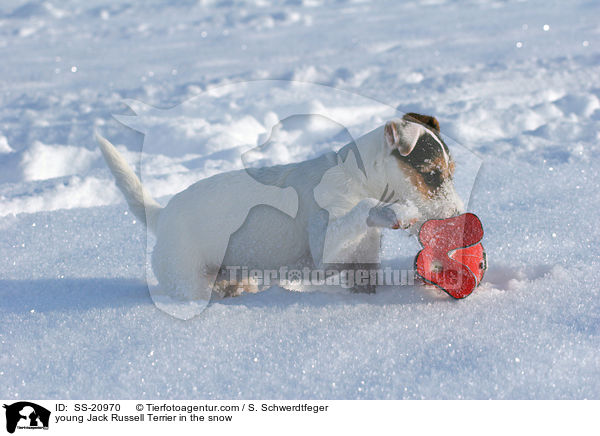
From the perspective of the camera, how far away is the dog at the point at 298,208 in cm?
154

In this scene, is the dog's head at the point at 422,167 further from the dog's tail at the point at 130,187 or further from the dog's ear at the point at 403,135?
the dog's tail at the point at 130,187

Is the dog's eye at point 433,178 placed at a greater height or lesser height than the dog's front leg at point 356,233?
greater

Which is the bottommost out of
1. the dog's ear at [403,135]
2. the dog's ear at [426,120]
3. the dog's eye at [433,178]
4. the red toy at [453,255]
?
the red toy at [453,255]

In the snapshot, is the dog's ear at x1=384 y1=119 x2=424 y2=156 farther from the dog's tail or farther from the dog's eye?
the dog's tail

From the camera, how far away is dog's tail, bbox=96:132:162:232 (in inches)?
73.6

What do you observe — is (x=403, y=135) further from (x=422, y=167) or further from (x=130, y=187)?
(x=130, y=187)

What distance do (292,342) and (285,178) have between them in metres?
0.51

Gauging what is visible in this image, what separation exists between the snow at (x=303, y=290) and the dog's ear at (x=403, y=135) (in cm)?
26

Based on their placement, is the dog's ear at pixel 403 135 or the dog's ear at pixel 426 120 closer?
the dog's ear at pixel 403 135

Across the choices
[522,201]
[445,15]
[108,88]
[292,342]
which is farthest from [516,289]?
[445,15]
